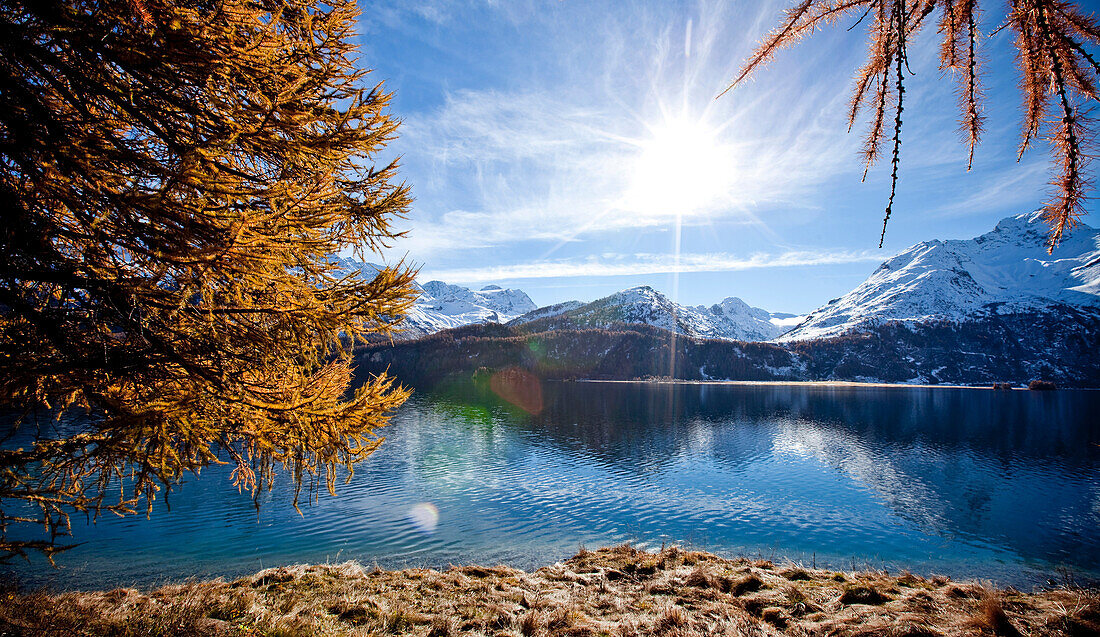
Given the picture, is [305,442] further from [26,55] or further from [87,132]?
[26,55]

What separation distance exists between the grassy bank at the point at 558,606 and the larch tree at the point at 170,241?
10.1 feet

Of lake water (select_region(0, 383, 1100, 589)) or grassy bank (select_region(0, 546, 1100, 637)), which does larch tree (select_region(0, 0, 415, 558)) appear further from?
lake water (select_region(0, 383, 1100, 589))

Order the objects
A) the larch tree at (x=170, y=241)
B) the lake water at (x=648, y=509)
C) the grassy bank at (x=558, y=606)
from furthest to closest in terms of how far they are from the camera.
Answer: the lake water at (x=648, y=509) < the grassy bank at (x=558, y=606) < the larch tree at (x=170, y=241)

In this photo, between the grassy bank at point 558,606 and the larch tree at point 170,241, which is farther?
the grassy bank at point 558,606

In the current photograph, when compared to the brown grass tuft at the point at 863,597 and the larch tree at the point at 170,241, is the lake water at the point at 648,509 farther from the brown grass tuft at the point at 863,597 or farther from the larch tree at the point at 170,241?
the larch tree at the point at 170,241

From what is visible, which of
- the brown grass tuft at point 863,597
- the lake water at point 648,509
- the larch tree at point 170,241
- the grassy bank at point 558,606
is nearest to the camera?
the larch tree at point 170,241

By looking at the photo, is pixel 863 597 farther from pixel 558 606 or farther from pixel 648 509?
pixel 648 509

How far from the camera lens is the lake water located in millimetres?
20250

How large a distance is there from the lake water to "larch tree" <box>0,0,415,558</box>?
49.9 feet

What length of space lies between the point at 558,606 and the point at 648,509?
1865 centimetres

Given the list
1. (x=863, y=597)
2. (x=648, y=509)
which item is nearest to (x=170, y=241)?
(x=863, y=597)

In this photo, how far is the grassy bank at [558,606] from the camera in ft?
25.1

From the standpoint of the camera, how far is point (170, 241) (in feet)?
15.1

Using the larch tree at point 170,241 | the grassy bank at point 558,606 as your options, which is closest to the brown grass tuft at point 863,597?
the grassy bank at point 558,606
